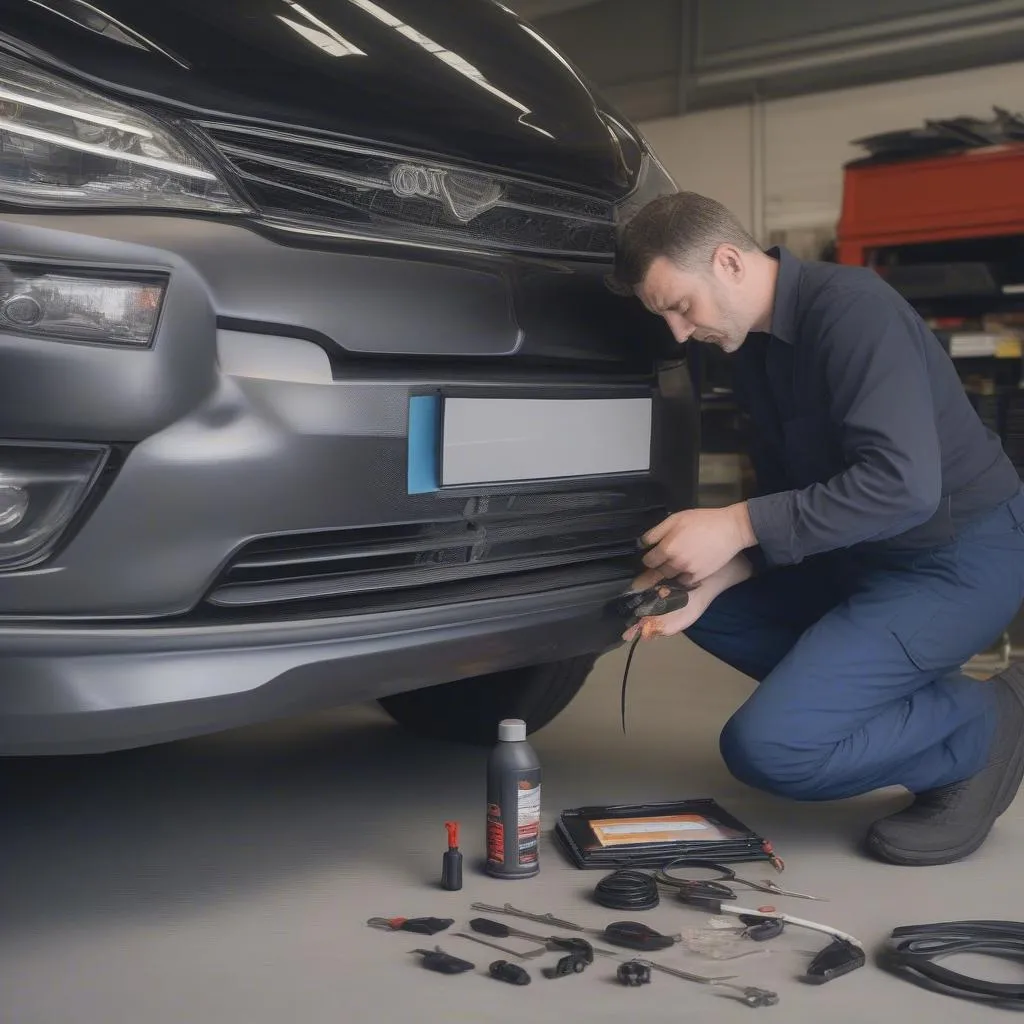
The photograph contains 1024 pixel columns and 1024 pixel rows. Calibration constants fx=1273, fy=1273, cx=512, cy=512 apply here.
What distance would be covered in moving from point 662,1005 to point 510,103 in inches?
46.1

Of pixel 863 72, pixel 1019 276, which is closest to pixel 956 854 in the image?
pixel 1019 276

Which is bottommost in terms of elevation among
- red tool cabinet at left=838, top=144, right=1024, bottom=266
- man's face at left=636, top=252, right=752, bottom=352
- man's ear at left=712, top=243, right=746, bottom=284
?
man's face at left=636, top=252, right=752, bottom=352

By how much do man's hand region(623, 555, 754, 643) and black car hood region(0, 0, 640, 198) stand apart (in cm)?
58

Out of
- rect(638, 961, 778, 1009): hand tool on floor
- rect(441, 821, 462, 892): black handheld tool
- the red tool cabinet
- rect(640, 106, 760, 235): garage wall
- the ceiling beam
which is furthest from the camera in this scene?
the ceiling beam

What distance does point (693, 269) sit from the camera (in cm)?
178

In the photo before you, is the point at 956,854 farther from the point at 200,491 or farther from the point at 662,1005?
the point at 200,491

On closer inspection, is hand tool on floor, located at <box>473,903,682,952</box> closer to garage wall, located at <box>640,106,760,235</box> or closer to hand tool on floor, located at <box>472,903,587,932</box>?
hand tool on floor, located at <box>472,903,587,932</box>

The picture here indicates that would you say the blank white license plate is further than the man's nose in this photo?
No

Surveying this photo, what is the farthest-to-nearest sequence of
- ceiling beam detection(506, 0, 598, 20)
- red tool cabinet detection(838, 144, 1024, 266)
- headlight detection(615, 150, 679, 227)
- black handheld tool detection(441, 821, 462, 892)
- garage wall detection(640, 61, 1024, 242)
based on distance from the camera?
ceiling beam detection(506, 0, 598, 20), garage wall detection(640, 61, 1024, 242), red tool cabinet detection(838, 144, 1024, 266), headlight detection(615, 150, 679, 227), black handheld tool detection(441, 821, 462, 892)

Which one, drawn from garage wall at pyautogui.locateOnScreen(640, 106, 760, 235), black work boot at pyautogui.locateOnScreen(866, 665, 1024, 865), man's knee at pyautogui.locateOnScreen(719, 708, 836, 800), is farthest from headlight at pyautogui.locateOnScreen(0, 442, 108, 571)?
garage wall at pyautogui.locateOnScreen(640, 106, 760, 235)

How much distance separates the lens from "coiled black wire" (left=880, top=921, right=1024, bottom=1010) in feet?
4.40

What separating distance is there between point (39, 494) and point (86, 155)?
13.9 inches

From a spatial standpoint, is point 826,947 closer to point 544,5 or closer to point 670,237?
point 670,237

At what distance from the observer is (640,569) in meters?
1.87
